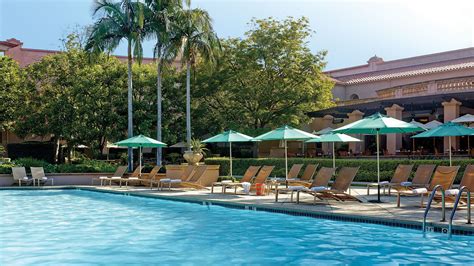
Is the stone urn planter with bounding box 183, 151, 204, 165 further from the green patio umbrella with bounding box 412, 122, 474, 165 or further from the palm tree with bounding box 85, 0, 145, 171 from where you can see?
the green patio umbrella with bounding box 412, 122, 474, 165

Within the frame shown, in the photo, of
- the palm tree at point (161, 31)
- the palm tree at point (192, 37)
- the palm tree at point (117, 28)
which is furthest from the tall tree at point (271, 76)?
the palm tree at point (117, 28)

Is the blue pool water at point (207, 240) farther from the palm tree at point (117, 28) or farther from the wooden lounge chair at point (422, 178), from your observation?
the palm tree at point (117, 28)

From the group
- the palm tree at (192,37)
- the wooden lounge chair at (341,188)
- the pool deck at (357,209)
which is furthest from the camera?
the palm tree at (192,37)

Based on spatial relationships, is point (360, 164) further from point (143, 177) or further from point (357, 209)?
point (357, 209)

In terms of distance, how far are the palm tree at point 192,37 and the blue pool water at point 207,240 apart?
14435 mm

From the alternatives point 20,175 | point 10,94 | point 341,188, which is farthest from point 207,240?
point 10,94

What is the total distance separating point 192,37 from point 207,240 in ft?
63.8

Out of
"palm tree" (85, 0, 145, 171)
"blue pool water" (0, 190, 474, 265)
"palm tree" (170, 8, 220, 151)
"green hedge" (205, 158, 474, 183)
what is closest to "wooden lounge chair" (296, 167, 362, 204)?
"blue pool water" (0, 190, 474, 265)

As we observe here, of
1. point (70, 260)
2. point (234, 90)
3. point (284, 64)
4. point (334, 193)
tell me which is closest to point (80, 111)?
point (234, 90)

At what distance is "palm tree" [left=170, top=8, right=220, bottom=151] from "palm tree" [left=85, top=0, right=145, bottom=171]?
2053 millimetres

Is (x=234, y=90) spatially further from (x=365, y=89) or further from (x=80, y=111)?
(x=365, y=89)

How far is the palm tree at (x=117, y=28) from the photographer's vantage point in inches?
1077

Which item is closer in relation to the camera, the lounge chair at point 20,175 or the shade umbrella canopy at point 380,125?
the shade umbrella canopy at point 380,125

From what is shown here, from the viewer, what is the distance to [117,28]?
1091 inches
